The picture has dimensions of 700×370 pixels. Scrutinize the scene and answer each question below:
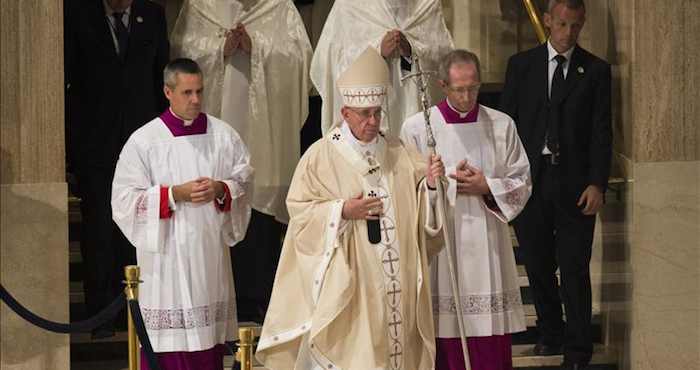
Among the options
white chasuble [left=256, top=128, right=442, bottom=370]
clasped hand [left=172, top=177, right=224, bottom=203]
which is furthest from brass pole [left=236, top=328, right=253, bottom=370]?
clasped hand [left=172, top=177, right=224, bottom=203]

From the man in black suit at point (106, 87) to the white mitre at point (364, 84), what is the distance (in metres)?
2.18

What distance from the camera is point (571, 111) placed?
34.7ft

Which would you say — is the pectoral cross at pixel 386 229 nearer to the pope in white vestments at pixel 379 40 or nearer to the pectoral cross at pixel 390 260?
the pectoral cross at pixel 390 260

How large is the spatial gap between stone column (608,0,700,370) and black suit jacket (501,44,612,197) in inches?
7.8

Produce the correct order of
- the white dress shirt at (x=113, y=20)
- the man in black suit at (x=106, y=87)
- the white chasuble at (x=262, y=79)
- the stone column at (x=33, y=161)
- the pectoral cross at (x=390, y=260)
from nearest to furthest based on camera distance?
the pectoral cross at (x=390, y=260), the stone column at (x=33, y=161), the man in black suit at (x=106, y=87), the white dress shirt at (x=113, y=20), the white chasuble at (x=262, y=79)

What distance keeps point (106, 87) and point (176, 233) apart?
1636 mm

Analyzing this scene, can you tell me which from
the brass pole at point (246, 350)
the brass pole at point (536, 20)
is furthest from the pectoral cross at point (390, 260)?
the brass pole at point (536, 20)

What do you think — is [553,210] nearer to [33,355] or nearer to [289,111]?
Answer: [289,111]

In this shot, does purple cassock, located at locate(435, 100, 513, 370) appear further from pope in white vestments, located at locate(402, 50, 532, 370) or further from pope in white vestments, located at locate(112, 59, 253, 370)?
pope in white vestments, located at locate(112, 59, 253, 370)

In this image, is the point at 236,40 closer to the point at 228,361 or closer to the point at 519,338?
the point at 228,361

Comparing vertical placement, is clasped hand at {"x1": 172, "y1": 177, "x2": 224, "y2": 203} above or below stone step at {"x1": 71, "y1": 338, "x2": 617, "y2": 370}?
above

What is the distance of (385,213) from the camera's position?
885 centimetres

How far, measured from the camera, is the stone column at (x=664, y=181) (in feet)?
34.4

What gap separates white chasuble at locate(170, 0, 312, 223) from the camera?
10.9m
